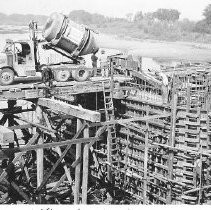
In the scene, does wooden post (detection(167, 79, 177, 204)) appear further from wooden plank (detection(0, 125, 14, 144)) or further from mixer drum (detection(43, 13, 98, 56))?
wooden plank (detection(0, 125, 14, 144))

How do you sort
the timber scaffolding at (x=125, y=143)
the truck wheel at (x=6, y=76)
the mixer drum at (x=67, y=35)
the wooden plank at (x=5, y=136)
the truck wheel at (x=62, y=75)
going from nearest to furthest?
the wooden plank at (x=5, y=136), the timber scaffolding at (x=125, y=143), the truck wheel at (x=6, y=76), the truck wheel at (x=62, y=75), the mixer drum at (x=67, y=35)

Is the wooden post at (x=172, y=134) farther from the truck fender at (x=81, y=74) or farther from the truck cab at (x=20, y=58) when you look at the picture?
the truck cab at (x=20, y=58)

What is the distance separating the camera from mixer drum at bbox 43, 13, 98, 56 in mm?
16984

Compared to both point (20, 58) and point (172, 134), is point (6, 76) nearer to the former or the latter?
point (20, 58)

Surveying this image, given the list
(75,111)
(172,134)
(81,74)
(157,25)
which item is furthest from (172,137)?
(157,25)

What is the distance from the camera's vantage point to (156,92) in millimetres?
16969

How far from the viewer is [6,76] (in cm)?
1500

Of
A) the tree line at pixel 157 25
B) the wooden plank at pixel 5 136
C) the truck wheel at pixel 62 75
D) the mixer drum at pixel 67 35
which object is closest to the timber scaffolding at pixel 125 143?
the truck wheel at pixel 62 75

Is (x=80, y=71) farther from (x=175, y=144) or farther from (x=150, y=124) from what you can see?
(x=175, y=144)

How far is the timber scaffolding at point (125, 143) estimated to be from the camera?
13562 millimetres

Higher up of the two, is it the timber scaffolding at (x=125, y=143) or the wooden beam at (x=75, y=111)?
the wooden beam at (x=75, y=111)

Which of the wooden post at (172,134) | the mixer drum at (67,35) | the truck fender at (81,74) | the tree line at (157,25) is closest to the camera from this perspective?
the wooden post at (172,134)

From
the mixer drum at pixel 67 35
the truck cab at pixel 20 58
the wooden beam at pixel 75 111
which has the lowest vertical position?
the wooden beam at pixel 75 111

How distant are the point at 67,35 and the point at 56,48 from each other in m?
1.05
